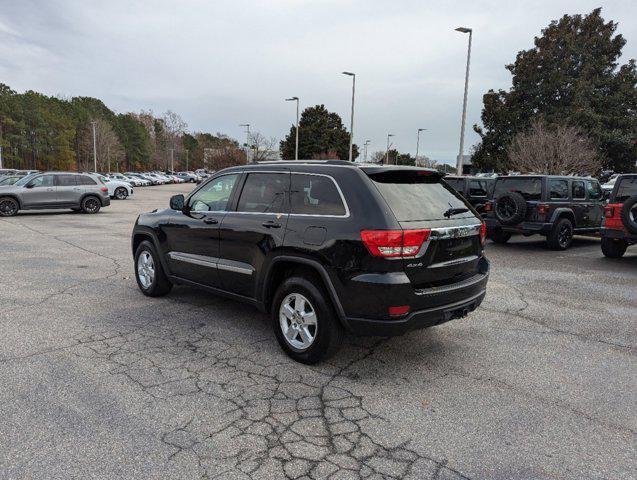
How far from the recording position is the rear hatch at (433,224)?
3.68 m

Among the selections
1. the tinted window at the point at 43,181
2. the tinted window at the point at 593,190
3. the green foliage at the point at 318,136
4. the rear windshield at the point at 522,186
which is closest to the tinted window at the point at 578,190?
the tinted window at the point at 593,190

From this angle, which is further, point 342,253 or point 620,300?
point 620,300

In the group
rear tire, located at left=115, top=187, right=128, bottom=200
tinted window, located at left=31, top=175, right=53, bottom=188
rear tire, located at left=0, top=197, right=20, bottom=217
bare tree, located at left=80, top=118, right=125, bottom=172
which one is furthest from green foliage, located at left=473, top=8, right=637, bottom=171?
bare tree, located at left=80, top=118, right=125, bottom=172

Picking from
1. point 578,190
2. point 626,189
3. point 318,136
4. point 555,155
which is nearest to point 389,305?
point 626,189

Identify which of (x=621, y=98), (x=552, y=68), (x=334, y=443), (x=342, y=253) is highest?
(x=552, y=68)

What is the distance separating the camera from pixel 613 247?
32.3ft

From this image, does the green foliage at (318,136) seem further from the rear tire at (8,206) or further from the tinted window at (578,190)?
the tinted window at (578,190)

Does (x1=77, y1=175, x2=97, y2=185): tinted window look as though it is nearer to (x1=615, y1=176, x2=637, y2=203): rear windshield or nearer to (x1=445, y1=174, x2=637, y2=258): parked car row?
(x1=445, y1=174, x2=637, y2=258): parked car row

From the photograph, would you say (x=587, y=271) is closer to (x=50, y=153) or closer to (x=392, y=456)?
(x=392, y=456)

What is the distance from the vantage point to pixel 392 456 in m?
2.74

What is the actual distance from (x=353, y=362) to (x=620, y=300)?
15.3ft

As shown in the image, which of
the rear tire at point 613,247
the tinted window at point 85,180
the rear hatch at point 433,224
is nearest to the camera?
the rear hatch at point 433,224

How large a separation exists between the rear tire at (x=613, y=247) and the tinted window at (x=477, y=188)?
14.1ft

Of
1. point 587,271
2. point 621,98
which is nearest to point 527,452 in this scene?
point 587,271
